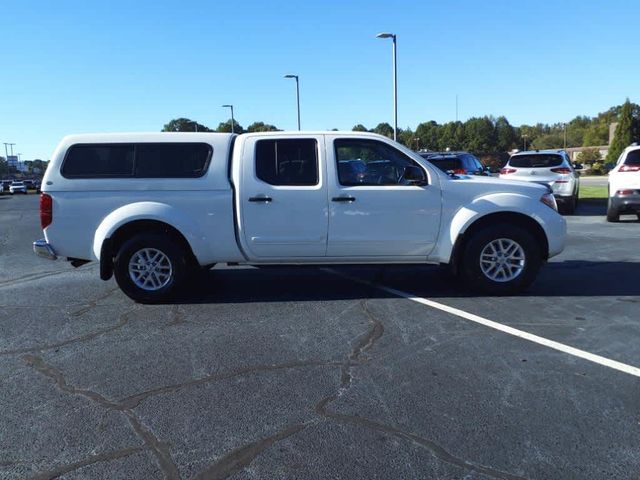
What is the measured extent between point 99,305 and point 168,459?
3.86 meters

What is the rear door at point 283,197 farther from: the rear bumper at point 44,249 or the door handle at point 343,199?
the rear bumper at point 44,249

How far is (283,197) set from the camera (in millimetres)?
6375

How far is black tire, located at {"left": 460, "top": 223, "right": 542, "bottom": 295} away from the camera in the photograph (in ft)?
21.2

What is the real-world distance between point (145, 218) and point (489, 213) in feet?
12.8

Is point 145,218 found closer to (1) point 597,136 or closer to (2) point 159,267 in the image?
(2) point 159,267

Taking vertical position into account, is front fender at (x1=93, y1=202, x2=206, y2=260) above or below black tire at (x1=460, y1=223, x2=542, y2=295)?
above

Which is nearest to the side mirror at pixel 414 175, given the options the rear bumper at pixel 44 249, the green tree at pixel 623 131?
the rear bumper at pixel 44 249

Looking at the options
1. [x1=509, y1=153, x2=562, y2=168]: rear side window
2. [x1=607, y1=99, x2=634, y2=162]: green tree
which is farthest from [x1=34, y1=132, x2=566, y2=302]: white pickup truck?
[x1=607, y1=99, x2=634, y2=162]: green tree

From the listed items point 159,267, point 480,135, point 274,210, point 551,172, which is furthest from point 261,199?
point 480,135

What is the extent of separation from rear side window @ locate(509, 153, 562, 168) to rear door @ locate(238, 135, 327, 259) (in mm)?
10415

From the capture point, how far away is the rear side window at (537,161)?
1508cm

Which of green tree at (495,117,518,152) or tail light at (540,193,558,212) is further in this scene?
green tree at (495,117,518,152)

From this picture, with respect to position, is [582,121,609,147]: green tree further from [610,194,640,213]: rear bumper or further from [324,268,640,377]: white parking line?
[324,268,640,377]: white parking line

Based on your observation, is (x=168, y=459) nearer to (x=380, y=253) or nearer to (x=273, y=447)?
(x=273, y=447)
